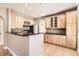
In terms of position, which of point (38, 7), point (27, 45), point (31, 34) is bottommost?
point (27, 45)

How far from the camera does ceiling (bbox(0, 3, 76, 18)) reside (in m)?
2.77

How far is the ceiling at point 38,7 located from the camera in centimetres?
277

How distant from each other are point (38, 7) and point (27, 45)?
0.95 metres

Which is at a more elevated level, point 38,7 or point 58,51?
point 38,7

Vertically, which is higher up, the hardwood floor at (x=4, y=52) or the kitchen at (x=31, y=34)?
the kitchen at (x=31, y=34)

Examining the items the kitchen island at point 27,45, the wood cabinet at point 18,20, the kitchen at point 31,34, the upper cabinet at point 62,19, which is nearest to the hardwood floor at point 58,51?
the kitchen at point 31,34

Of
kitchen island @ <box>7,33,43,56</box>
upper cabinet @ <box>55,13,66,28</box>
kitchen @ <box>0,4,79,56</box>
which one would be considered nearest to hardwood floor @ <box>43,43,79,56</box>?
kitchen @ <box>0,4,79,56</box>

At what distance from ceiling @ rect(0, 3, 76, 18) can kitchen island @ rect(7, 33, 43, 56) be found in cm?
55

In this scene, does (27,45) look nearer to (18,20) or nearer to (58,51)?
(18,20)

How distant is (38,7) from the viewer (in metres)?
2.81

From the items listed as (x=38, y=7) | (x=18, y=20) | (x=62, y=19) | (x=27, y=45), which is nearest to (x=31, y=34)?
(x=27, y=45)

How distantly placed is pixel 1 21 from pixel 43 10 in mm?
1173

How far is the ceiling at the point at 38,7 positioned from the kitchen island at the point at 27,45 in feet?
1.82

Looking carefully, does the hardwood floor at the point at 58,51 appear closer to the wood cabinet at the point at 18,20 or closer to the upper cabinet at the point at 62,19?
the upper cabinet at the point at 62,19
